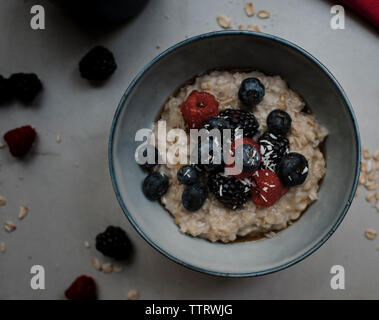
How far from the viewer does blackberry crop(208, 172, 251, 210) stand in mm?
1229

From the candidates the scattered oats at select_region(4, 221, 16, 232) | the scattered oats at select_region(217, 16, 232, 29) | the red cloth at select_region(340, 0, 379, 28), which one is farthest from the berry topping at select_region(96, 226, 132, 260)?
the red cloth at select_region(340, 0, 379, 28)

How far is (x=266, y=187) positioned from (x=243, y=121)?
18 cm

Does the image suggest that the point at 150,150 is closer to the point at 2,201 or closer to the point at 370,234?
the point at 2,201

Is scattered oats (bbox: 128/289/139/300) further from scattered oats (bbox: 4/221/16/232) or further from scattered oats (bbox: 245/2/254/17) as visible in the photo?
scattered oats (bbox: 245/2/254/17)

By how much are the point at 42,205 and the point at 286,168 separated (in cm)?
79

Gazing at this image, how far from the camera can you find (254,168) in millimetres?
1208

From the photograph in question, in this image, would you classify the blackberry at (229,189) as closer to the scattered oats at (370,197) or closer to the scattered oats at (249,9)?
the scattered oats at (370,197)

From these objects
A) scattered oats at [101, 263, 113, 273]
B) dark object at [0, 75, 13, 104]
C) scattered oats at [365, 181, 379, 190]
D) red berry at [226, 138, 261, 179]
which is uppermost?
dark object at [0, 75, 13, 104]

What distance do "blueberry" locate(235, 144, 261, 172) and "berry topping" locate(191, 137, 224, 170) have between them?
0.15 feet

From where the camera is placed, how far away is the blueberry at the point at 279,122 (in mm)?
1261

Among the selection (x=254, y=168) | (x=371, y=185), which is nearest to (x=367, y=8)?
(x=371, y=185)

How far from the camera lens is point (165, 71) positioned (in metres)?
1.34

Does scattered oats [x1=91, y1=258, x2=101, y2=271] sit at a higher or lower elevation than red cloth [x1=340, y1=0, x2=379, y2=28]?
lower
